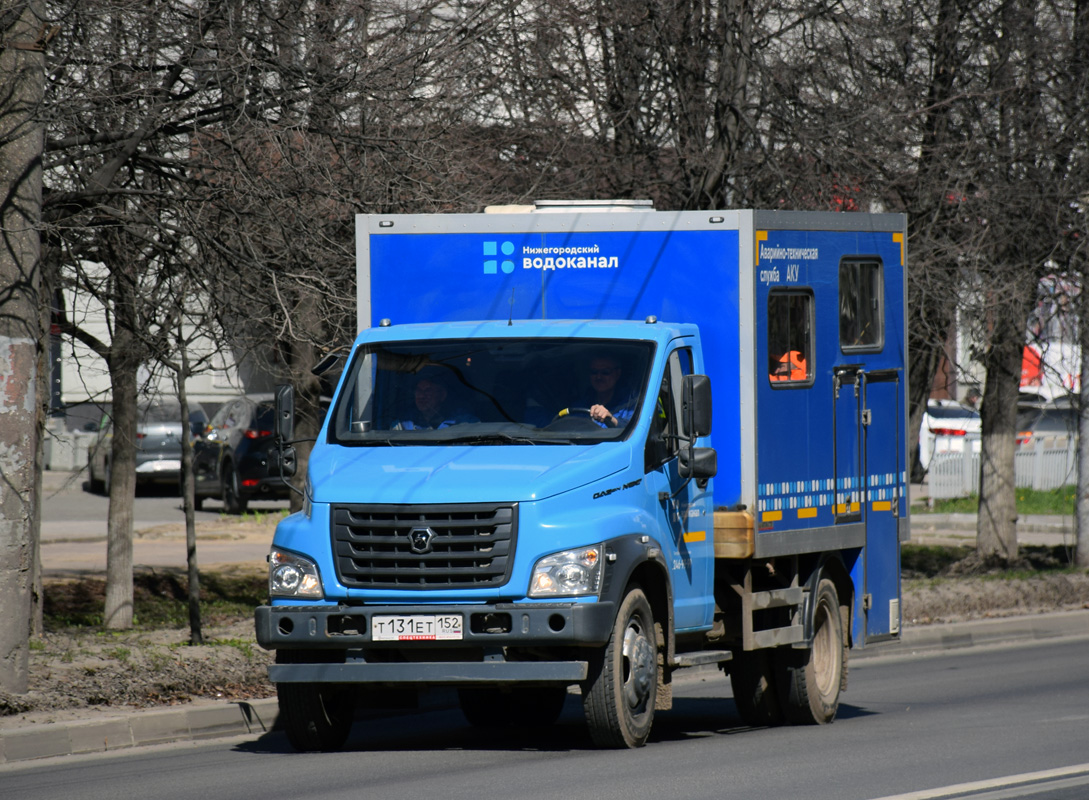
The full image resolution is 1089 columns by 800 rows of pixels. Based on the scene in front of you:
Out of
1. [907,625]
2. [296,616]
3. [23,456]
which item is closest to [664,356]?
[296,616]

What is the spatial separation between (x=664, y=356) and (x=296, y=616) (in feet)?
8.44

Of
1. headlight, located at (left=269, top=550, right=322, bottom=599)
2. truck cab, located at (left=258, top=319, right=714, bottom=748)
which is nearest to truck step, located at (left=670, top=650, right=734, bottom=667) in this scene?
truck cab, located at (left=258, top=319, right=714, bottom=748)

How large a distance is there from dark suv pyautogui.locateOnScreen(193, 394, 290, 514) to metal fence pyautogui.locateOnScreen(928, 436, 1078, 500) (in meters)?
13.1

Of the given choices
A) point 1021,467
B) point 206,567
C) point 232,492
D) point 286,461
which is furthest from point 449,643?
point 1021,467

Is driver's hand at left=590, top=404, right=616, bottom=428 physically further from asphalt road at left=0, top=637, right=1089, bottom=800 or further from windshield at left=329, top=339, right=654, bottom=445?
asphalt road at left=0, top=637, right=1089, bottom=800

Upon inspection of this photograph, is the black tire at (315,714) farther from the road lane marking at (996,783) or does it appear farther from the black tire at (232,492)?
the black tire at (232,492)

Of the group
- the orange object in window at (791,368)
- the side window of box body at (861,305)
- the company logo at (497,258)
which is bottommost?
the orange object in window at (791,368)

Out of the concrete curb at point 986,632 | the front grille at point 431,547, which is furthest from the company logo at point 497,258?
the concrete curb at point 986,632

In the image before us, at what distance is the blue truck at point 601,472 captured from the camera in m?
8.58

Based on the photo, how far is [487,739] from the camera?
10.2m

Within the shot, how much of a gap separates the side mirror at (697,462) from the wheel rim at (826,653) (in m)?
2.28

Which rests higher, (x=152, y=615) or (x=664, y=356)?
(x=664, y=356)

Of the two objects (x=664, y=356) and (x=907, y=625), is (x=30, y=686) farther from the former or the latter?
(x=907, y=625)

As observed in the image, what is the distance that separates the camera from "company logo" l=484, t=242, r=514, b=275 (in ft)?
33.9
